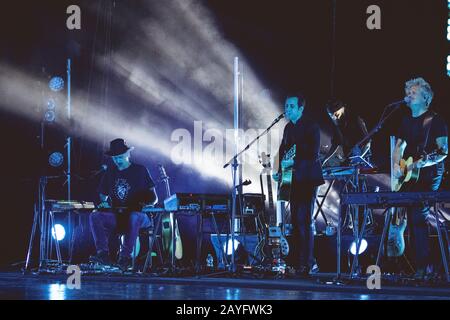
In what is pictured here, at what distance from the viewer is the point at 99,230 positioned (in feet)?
26.8

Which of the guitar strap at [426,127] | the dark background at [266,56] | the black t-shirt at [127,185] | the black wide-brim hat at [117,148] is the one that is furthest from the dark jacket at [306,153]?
the dark background at [266,56]

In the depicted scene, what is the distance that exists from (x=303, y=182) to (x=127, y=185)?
2.36 metres

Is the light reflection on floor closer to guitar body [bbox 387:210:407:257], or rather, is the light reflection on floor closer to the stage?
the stage

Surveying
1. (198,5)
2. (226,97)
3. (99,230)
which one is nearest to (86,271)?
(99,230)

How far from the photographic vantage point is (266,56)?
10414 millimetres

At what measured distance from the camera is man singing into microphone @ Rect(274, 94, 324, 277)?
683 centimetres

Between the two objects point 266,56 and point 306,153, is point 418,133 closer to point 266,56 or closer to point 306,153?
point 306,153

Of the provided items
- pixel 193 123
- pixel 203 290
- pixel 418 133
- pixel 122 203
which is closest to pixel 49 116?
pixel 193 123

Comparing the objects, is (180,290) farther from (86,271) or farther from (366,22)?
(366,22)

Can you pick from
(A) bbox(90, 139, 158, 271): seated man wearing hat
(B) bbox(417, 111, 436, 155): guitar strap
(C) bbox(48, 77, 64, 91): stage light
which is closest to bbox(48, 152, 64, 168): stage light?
(C) bbox(48, 77, 64, 91): stage light

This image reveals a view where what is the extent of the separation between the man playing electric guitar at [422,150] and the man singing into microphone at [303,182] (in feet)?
2.92

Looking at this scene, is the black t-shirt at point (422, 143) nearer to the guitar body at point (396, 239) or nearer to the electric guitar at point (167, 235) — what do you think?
the guitar body at point (396, 239)

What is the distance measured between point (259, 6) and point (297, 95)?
3878mm

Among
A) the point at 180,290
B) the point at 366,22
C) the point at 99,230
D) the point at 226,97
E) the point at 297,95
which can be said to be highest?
the point at 366,22
